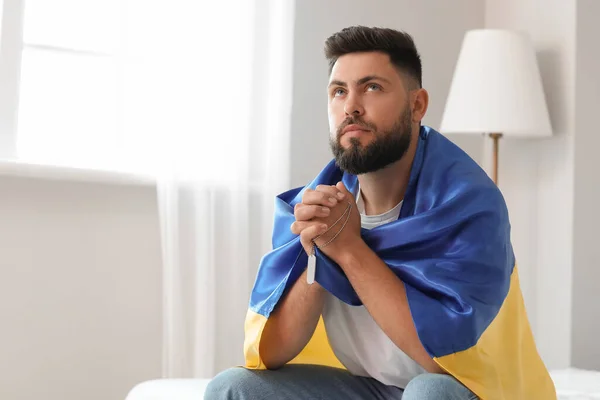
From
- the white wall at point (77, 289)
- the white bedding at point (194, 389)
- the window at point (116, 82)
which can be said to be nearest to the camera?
the white bedding at point (194, 389)

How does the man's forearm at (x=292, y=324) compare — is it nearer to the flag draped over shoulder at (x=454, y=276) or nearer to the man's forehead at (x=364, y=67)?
the flag draped over shoulder at (x=454, y=276)

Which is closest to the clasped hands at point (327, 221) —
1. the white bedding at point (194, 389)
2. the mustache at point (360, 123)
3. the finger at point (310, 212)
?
the finger at point (310, 212)

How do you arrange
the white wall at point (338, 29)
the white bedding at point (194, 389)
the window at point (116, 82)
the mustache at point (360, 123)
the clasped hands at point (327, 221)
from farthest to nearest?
1. the white wall at point (338, 29)
2. the window at point (116, 82)
3. the white bedding at point (194, 389)
4. the mustache at point (360, 123)
5. the clasped hands at point (327, 221)

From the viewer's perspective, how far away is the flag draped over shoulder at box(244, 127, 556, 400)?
1.38 metres

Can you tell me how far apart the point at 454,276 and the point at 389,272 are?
4.4 inches

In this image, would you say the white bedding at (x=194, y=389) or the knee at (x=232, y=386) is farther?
the white bedding at (x=194, y=389)

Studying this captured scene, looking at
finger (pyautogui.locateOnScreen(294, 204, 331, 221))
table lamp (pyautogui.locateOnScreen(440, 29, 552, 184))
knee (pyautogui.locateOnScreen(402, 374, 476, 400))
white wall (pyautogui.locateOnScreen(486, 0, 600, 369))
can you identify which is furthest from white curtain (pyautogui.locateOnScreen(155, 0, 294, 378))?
knee (pyautogui.locateOnScreen(402, 374, 476, 400))

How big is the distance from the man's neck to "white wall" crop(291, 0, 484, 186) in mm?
1273

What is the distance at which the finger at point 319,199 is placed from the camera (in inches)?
58.8

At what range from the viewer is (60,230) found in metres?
2.55

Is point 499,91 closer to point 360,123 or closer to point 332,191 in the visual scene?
point 360,123

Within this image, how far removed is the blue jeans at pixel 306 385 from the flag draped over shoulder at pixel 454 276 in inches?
1.9

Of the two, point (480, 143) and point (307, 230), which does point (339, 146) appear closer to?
point (307, 230)

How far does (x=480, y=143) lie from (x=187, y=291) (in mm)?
1366
